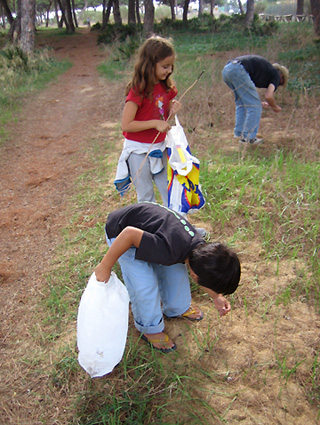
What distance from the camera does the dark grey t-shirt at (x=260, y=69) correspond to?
4086 mm

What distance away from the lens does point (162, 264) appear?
1.63 m

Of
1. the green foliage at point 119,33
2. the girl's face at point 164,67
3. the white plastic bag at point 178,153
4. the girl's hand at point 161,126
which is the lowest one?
the white plastic bag at point 178,153

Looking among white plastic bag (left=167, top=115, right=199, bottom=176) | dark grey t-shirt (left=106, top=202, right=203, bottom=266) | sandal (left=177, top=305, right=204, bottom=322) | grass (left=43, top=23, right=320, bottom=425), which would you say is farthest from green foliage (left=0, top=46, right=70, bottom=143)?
sandal (left=177, top=305, right=204, bottom=322)

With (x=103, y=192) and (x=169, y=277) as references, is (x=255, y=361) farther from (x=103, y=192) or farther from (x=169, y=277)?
(x=103, y=192)

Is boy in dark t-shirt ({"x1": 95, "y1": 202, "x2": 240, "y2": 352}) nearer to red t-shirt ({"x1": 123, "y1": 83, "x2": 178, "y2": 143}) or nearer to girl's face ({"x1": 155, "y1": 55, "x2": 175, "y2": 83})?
red t-shirt ({"x1": 123, "y1": 83, "x2": 178, "y2": 143})

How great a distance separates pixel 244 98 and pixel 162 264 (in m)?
3.28

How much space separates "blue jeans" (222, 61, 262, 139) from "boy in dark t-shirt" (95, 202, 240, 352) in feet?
9.03

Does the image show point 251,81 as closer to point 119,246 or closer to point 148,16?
point 119,246

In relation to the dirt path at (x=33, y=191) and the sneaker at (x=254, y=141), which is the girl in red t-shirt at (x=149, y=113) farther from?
the sneaker at (x=254, y=141)

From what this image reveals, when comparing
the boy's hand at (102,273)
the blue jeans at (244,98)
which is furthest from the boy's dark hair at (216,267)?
the blue jeans at (244,98)

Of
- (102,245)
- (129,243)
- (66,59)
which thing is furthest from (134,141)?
(66,59)

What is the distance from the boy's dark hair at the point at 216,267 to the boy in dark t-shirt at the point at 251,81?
296cm

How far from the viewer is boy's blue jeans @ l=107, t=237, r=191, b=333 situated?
1821 mm

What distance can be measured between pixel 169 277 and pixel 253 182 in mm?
1633
